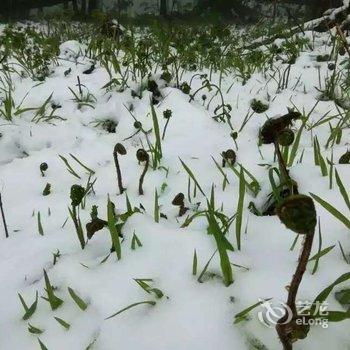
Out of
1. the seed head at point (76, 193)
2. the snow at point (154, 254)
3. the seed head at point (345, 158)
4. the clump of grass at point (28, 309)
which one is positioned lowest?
the clump of grass at point (28, 309)

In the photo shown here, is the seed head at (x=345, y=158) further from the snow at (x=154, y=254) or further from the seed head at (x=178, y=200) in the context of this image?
the seed head at (x=178, y=200)

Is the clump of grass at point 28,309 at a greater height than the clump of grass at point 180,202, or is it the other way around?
the clump of grass at point 180,202

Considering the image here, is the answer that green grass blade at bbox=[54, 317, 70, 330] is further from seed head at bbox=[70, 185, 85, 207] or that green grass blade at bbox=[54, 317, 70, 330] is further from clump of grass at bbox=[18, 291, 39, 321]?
seed head at bbox=[70, 185, 85, 207]

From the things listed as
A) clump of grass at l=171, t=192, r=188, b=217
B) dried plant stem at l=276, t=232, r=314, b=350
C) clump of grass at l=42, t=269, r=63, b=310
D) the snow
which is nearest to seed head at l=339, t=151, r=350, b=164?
the snow

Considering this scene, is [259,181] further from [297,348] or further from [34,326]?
[34,326]

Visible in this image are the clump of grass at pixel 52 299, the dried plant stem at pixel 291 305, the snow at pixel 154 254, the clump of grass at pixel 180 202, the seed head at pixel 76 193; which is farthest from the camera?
the clump of grass at pixel 180 202

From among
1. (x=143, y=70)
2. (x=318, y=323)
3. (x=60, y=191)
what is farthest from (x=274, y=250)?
(x=143, y=70)

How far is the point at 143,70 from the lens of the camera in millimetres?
3252

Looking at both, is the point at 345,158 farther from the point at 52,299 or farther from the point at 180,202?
the point at 52,299

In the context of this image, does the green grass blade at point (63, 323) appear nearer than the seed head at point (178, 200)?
Yes

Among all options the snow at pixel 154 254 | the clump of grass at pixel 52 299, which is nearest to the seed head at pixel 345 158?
the snow at pixel 154 254

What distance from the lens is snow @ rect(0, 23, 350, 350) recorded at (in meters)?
0.88

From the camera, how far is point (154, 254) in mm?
1128

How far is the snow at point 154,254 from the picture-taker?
0.88m
